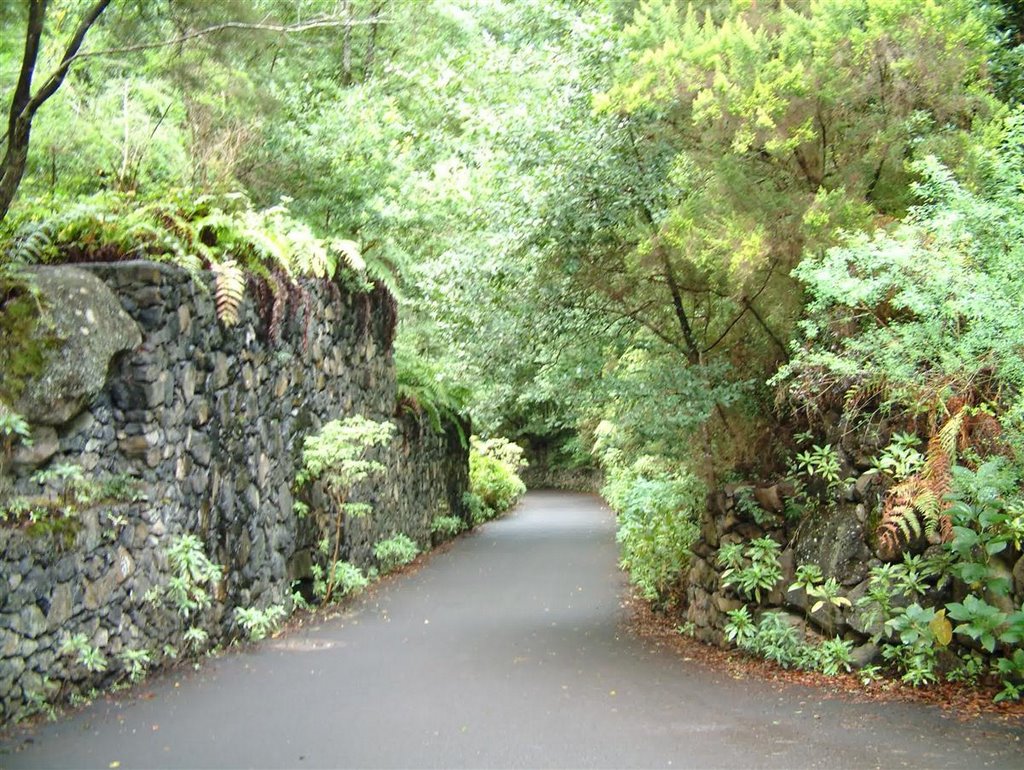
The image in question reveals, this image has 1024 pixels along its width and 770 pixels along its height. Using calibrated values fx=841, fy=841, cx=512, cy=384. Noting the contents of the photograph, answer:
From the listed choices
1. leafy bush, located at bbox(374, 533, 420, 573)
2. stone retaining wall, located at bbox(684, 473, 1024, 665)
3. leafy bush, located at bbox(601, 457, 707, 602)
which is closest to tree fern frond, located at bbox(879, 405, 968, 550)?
stone retaining wall, located at bbox(684, 473, 1024, 665)

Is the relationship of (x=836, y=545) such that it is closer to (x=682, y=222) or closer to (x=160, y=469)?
(x=682, y=222)

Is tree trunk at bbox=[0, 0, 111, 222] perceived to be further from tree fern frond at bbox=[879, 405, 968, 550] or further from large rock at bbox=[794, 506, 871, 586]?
large rock at bbox=[794, 506, 871, 586]

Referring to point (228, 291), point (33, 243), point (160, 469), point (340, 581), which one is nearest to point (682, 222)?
point (228, 291)

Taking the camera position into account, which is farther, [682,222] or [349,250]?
[349,250]

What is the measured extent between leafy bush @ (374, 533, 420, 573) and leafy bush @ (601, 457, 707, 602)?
3522 mm

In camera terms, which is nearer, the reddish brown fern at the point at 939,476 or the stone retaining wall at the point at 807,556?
the reddish brown fern at the point at 939,476

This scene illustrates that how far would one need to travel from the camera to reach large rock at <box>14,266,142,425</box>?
5723 mm

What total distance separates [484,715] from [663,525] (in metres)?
4.10

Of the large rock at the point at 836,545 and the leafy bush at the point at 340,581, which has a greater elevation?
the large rock at the point at 836,545

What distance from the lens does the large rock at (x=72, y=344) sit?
572 centimetres

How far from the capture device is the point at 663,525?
9.39 metres

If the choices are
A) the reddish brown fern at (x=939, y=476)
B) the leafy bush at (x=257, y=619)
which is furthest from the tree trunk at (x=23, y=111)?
the reddish brown fern at (x=939, y=476)

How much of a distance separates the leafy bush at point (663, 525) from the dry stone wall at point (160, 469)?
12.3 ft

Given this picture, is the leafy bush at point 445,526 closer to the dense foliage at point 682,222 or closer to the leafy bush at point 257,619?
the dense foliage at point 682,222
